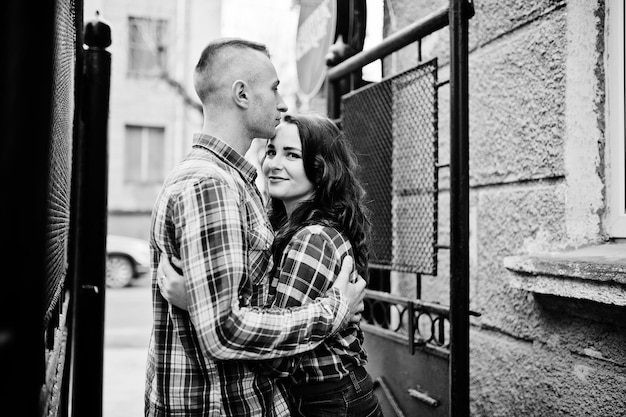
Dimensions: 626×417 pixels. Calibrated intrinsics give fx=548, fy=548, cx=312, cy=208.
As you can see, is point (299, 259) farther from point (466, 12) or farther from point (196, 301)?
point (466, 12)

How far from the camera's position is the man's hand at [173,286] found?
4.97ft

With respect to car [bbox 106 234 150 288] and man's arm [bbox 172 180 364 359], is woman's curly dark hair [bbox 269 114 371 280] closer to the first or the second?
man's arm [bbox 172 180 364 359]

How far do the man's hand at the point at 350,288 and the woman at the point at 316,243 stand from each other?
0.03 m

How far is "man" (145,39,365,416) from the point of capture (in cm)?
147

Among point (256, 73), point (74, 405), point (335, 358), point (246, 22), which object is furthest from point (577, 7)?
point (246, 22)

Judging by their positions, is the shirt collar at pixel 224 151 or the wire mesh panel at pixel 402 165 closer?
the shirt collar at pixel 224 151

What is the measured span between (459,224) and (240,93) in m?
Result: 0.84

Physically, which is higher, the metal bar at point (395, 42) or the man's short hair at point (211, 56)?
the metal bar at point (395, 42)

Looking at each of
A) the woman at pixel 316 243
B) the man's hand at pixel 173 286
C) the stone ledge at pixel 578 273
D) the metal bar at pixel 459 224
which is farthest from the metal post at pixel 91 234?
the stone ledge at pixel 578 273

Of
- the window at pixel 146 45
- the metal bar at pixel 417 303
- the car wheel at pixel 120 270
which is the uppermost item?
the window at pixel 146 45

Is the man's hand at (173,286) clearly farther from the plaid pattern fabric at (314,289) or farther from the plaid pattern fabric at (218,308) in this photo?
the plaid pattern fabric at (314,289)

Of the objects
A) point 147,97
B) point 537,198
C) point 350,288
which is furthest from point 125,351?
point 147,97

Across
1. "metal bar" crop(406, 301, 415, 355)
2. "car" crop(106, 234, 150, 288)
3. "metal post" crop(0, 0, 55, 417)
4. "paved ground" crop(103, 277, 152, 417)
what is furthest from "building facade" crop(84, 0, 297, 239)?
"metal post" crop(0, 0, 55, 417)

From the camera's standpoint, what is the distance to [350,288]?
1.83 metres
